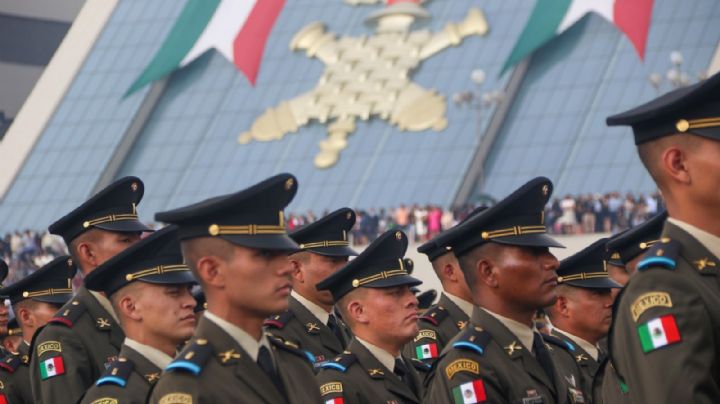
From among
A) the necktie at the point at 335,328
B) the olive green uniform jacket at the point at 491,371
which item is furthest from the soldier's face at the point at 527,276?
the necktie at the point at 335,328

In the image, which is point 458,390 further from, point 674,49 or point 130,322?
point 674,49

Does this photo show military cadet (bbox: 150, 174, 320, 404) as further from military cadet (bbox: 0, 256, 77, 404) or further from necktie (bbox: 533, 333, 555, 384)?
military cadet (bbox: 0, 256, 77, 404)

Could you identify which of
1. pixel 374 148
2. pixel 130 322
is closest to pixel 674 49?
pixel 374 148

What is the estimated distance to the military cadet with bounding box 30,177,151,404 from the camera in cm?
741

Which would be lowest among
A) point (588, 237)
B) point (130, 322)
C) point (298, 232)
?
point (588, 237)

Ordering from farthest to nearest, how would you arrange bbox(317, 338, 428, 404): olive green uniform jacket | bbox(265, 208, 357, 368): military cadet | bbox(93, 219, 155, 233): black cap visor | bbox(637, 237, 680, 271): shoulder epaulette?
bbox(265, 208, 357, 368): military cadet
bbox(93, 219, 155, 233): black cap visor
bbox(317, 338, 428, 404): olive green uniform jacket
bbox(637, 237, 680, 271): shoulder epaulette

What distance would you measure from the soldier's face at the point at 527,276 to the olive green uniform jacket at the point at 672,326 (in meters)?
1.64

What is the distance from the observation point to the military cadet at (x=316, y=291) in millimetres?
8773

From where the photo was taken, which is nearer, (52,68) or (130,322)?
(130,322)

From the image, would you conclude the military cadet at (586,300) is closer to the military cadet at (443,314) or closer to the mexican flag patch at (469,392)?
the military cadet at (443,314)

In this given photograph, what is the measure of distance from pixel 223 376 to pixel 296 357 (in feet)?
1.30

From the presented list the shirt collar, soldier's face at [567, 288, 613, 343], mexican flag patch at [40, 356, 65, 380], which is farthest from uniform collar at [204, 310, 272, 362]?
soldier's face at [567, 288, 613, 343]

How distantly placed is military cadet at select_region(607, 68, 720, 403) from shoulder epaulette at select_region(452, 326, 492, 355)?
1595mm

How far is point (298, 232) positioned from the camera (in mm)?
8891
